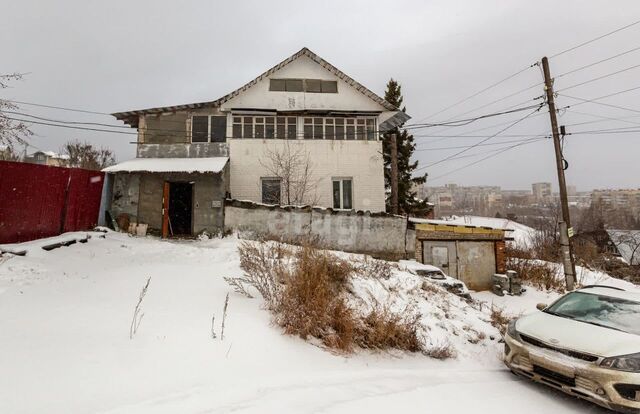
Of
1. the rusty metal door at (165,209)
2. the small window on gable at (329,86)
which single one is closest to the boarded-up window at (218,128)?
the rusty metal door at (165,209)

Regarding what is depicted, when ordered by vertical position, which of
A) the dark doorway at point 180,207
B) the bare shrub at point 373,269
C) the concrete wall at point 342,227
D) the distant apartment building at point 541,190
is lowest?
the bare shrub at point 373,269

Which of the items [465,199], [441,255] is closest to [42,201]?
[441,255]

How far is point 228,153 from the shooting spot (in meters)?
16.3

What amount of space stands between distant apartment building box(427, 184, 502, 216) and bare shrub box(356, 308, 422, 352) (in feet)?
285

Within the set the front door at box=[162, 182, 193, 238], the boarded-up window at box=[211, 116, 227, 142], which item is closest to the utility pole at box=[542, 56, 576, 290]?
the boarded-up window at box=[211, 116, 227, 142]

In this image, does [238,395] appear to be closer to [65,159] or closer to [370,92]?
[370,92]

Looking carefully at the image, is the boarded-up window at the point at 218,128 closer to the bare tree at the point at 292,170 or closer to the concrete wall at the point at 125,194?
the bare tree at the point at 292,170

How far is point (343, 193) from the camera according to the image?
17.0 m

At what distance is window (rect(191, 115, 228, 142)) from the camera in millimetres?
16188

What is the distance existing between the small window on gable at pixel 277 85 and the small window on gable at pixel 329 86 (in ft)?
6.91

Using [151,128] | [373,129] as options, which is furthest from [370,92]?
[151,128]

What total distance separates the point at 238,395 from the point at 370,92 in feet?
53.1

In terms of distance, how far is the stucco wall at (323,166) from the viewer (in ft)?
53.6

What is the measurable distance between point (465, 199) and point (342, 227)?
10664 centimetres
